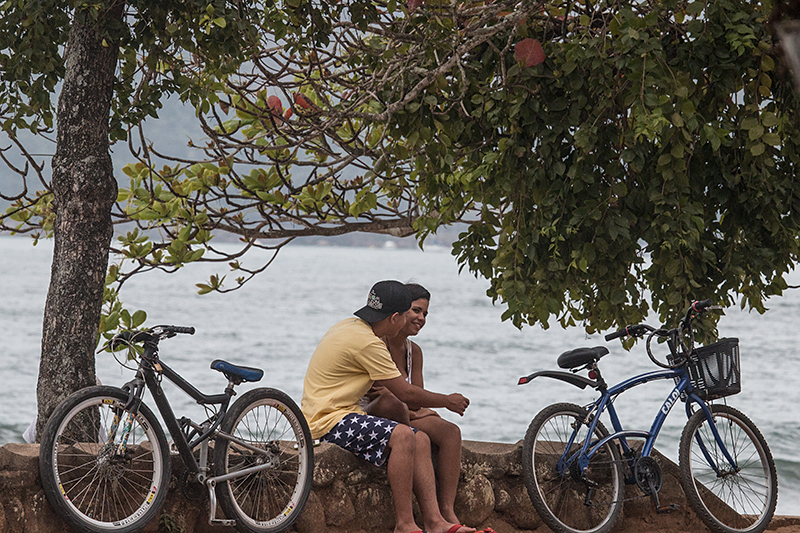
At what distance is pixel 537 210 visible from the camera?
4.88 m

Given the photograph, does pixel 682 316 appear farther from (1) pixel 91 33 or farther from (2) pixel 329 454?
(1) pixel 91 33

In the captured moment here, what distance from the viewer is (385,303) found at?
3.96 m

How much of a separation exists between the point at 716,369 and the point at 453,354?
27.4 metres

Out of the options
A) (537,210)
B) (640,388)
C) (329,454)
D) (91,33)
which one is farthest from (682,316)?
(640,388)

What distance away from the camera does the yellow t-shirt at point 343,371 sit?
12.6 ft

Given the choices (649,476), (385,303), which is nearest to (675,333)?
(649,476)

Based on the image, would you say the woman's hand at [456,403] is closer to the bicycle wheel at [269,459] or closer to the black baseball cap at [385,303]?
the black baseball cap at [385,303]

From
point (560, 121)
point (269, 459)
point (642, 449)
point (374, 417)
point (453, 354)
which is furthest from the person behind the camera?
point (453, 354)

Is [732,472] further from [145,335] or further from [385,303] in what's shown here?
[145,335]

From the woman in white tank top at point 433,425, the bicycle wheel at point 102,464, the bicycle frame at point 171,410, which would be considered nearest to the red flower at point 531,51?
the woman in white tank top at point 433,425

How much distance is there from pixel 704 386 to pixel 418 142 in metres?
1.84

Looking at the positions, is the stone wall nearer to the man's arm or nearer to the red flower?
the man's arm

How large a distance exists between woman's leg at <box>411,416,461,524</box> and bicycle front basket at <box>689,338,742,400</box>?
1192 millimetres

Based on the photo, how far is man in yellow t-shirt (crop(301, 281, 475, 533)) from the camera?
3.74 metres
